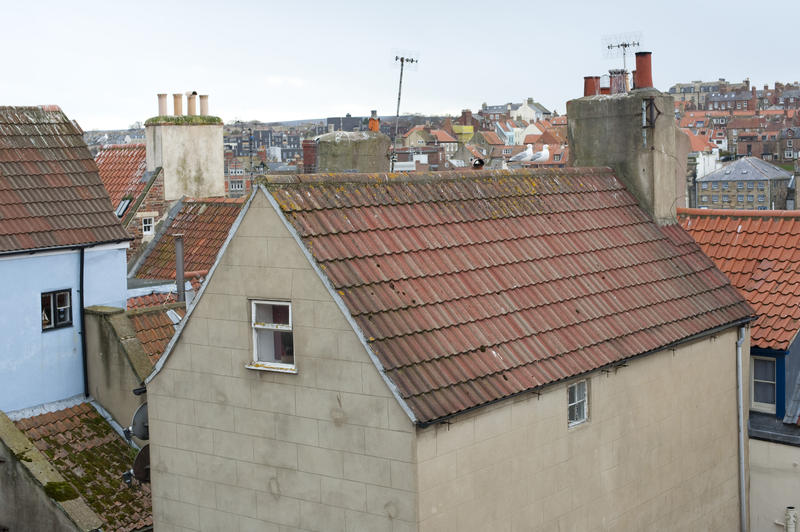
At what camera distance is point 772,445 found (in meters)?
17.6


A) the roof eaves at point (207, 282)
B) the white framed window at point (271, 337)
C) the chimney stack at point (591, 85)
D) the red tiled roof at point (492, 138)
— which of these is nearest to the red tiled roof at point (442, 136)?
the red tiled roof at point (492, 138)

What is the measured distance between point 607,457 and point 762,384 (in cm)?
497

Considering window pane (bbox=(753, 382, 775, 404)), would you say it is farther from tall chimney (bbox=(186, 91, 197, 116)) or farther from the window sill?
tall chimney (bbox=(186, 91, 197, 116))

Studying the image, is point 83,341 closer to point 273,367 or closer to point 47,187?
point 47,187

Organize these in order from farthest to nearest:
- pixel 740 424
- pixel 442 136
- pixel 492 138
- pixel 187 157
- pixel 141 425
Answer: pixel 492 138 → pixel 442 136 → pixel 187 157 → pixel 740 424 → pixel 141 425

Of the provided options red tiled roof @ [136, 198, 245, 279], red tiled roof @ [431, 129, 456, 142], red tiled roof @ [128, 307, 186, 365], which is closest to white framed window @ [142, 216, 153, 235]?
red tiled roof @ [136, 198, 245, 279]

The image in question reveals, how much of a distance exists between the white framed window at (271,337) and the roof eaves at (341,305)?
792 mm

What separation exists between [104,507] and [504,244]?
7601 millimetres

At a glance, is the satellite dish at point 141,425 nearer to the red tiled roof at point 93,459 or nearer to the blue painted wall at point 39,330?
the red tiled roof at point 93,459

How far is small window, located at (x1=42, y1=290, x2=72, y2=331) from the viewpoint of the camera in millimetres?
18891

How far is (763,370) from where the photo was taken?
18.1m

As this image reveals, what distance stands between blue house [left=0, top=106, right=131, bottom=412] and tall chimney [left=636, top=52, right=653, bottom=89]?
10217 millimetres

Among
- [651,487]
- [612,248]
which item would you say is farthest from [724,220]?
[651,487]

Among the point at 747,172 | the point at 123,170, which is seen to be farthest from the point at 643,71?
the point at 747,172
